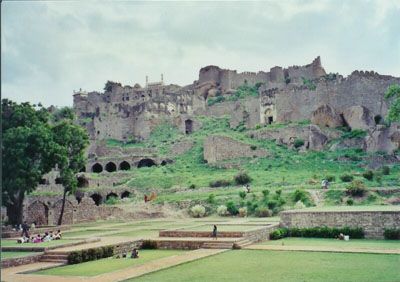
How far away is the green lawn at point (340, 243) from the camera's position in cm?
1990

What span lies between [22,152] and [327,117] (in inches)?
1382

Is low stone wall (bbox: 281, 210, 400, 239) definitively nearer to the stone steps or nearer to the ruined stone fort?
the stone steps

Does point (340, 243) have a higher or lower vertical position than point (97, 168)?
lower

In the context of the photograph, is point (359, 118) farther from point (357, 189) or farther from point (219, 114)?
point (219, 114)

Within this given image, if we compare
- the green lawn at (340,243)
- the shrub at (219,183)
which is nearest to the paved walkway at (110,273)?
the green lawn at (340,243)

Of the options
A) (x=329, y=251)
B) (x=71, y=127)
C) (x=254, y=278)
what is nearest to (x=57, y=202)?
(x=71, y=127)

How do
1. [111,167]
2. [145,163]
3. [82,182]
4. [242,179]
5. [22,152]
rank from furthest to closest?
[111,167], [145,163], [82,182], [242,179], [22,152]

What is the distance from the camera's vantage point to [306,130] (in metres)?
53.0

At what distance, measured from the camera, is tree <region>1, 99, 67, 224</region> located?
27.5 meters

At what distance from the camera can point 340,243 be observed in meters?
21.3

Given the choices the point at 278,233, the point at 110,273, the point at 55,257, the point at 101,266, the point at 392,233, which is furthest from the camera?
the point at 278,233

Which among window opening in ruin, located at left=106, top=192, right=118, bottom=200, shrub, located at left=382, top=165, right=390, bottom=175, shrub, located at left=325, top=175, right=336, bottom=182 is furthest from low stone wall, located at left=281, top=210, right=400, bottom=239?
window opening in ruin, located at left=106, top=192, right=118, bottom=200

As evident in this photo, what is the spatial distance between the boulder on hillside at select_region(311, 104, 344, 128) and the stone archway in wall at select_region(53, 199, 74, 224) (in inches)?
1124

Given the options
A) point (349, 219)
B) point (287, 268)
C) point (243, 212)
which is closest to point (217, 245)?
point (287, 268)
